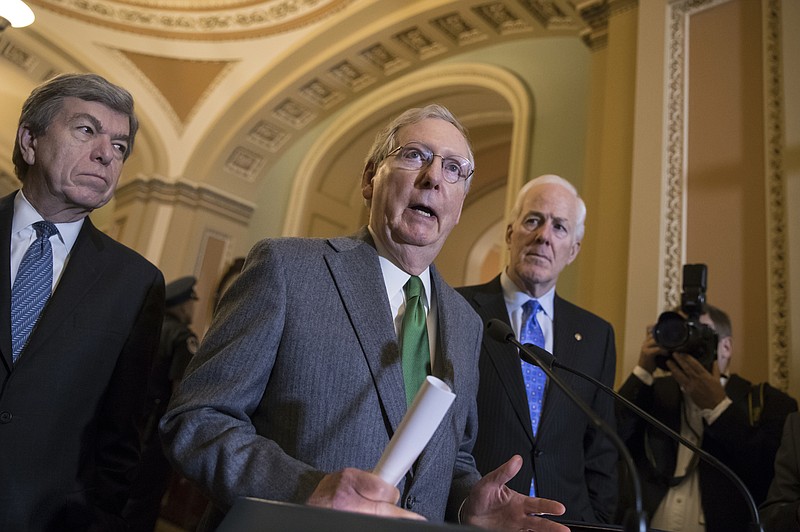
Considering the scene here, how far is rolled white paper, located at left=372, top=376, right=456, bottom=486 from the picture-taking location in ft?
2.71

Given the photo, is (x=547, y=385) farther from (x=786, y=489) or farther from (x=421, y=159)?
(x=421, y=159)

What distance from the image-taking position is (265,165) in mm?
8477

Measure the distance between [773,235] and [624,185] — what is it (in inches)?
34.8

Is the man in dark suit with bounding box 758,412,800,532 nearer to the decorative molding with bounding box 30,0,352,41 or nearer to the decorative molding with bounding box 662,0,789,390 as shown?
the decorative molding with bounding box 662,0,789,390

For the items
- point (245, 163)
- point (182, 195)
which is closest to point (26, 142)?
point (182, 195)

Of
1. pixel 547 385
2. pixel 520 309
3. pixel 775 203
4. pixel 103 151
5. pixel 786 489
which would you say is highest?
pixel 775 203

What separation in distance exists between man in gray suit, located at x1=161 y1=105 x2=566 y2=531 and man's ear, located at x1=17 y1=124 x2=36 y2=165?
2.24 feet

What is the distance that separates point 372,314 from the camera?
126 cm

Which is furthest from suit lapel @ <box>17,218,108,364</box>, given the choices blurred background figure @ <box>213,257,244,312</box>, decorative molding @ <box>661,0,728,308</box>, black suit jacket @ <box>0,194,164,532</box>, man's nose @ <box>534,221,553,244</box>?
decorative molding @ <box>661,0,728,308</box>

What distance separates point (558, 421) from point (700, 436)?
0.66m

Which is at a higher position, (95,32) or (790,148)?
(95,32)

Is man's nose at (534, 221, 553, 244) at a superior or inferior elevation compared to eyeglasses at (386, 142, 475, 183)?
superior

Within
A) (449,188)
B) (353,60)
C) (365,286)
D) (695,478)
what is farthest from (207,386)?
(353,60)

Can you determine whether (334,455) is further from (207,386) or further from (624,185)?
(624,185)
